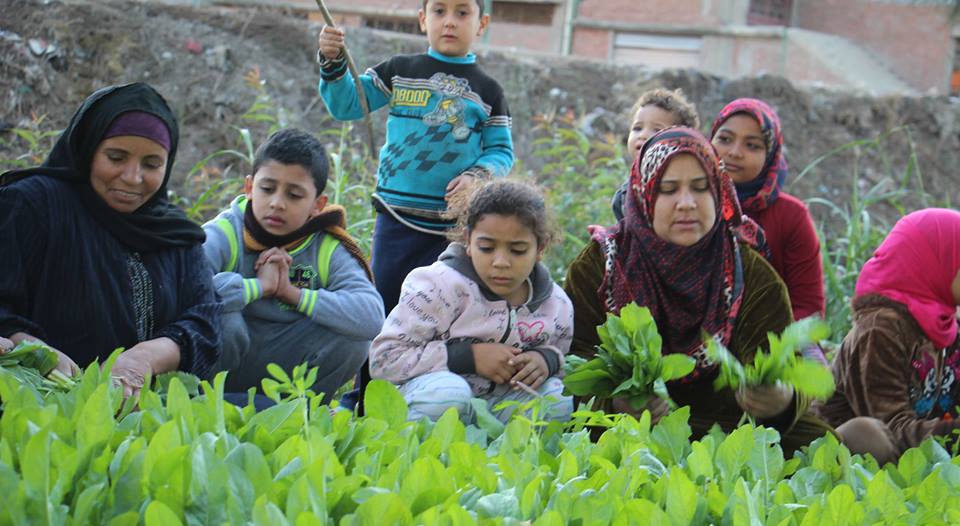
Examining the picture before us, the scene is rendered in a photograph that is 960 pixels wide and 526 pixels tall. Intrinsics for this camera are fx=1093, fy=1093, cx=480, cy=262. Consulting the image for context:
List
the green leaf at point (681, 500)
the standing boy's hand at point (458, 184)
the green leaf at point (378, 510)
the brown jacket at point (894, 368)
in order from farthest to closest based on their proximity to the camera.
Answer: the standing boy's hand at point (458, 184) → the brown jacket at point (894, 368) → the green leaf at point (681, 500) → the green leaf at point (378, 510)

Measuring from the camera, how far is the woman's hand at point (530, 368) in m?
3.35

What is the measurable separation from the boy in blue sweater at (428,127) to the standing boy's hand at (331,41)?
93 millimetres

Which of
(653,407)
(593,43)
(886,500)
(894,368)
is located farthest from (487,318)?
(593,43)

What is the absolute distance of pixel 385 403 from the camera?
2184mm

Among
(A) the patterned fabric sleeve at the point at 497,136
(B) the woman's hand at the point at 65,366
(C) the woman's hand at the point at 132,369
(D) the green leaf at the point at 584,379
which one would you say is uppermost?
(A) the patterned fabric sleeve at the point at 497,136

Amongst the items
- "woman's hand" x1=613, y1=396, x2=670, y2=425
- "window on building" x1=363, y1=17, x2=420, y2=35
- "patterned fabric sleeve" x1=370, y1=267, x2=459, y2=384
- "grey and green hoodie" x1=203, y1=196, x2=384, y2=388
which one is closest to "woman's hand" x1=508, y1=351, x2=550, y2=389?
→ "patterned fabric sleeve" x1=370, y1=267, x2=459, y2=384

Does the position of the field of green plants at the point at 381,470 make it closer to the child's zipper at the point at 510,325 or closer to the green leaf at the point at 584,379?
the green leaf at the point at 584,379

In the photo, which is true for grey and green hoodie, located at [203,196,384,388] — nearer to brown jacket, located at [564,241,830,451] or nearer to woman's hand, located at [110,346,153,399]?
woman's hand, located at [110,346,153,399]

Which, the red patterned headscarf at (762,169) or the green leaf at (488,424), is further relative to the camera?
the red patterned headscarf at (762,169)

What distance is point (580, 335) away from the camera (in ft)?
12.0

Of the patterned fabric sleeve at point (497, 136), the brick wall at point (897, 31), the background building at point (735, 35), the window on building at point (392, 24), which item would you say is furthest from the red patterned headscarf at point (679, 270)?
the brick wall at point (897, 31)

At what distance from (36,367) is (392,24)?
34.6ft

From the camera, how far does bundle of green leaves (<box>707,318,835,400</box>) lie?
7.93ft

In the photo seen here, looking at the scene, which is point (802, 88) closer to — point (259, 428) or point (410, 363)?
point (410, 363)
